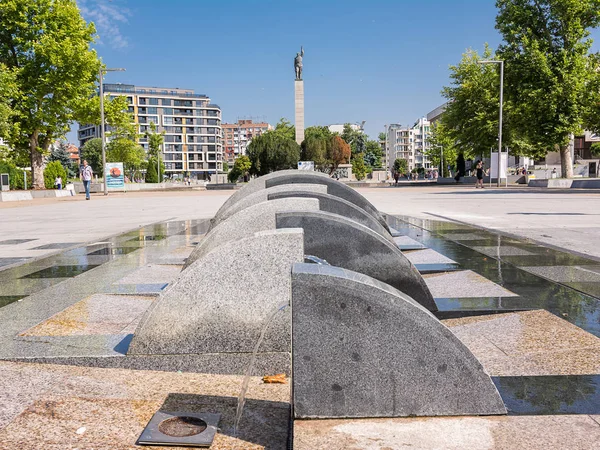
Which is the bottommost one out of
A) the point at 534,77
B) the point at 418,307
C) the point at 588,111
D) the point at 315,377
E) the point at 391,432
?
the point at 391,432

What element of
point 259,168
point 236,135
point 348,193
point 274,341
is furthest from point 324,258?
point 236,135

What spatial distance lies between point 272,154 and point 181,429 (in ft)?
211

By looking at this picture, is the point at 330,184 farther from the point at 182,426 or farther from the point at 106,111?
the point at 106,111

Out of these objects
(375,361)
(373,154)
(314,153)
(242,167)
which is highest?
(373,154)

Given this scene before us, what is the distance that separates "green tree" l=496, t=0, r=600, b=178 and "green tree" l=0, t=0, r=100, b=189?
26.8 metres

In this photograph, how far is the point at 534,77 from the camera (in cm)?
3575

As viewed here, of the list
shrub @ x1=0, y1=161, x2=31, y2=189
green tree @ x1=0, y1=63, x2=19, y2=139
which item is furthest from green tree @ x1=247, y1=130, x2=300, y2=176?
green tree @ x1=0, y1=63, x2=19, y2=139

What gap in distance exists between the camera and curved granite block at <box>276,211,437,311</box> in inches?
185

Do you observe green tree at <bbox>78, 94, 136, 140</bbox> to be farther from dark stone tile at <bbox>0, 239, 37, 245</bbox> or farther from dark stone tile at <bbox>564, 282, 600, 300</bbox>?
dark stone tile at <bbox>564, 282, 600, 300</bbox>

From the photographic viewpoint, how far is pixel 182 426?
266cm

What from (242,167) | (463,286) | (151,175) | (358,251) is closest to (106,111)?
(242,167)

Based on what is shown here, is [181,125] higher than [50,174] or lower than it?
higher

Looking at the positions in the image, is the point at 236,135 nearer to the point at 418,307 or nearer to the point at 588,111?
the point at 588,111

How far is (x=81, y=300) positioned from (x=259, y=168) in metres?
63.0
